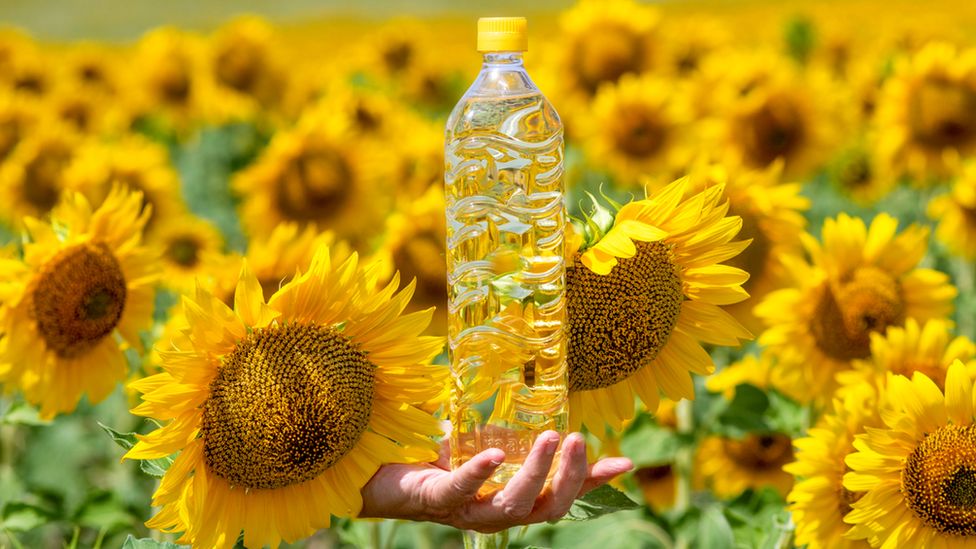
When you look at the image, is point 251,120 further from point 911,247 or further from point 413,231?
point 911,247

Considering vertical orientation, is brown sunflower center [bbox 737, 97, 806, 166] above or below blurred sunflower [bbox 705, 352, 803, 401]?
above

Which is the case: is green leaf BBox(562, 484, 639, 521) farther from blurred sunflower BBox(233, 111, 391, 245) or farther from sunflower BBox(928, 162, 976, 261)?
blurred sunflower BBox(233, 111, 391, 245)

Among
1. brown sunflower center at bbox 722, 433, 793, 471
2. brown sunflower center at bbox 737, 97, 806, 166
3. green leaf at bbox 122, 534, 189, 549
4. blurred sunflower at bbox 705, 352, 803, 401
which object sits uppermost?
brown sunflower center at bbox 737, 97, 806, 166

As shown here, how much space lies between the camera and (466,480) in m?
2.00

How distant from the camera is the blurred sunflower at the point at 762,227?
3170 millimetres

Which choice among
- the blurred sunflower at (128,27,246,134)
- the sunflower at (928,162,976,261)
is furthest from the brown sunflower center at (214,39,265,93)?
the sunflower at (928,162,976,261)

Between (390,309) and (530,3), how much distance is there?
106 ft

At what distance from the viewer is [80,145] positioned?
20.0 feet

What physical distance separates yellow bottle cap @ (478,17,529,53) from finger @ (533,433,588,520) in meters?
0.67

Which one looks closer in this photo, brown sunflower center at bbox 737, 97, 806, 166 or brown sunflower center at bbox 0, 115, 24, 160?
brown sunflower center at bbox 737, 97, 806, 166

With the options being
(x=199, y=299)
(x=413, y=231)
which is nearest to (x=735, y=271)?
(x=199, y=299)

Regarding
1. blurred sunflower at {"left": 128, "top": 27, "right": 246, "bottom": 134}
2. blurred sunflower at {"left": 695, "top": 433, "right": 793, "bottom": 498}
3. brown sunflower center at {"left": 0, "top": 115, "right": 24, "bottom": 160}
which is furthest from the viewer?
blurred sunflower at {"left": 128, "top": 27, "right": 246, "bottom": 134}

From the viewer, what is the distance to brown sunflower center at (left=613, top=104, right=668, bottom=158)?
5.64 m

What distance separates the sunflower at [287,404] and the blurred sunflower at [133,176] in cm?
327
